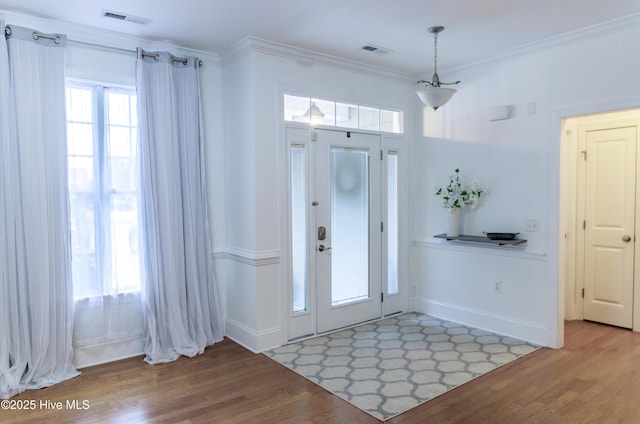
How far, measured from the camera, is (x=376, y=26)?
368 centimetres

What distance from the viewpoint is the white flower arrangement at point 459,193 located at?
469 centimetres

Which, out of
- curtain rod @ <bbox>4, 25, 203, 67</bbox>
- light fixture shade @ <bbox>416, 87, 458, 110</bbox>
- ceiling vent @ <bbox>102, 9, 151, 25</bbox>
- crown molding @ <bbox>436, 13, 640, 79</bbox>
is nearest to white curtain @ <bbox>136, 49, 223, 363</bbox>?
curtain rod @ <bbox>4, 25, 203, 67</bbox>

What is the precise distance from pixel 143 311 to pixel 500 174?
147 inches

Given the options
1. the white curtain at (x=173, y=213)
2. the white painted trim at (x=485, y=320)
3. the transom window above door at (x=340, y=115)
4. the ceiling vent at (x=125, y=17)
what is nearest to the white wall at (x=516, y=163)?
the white painted trim at (x=485, y=320)

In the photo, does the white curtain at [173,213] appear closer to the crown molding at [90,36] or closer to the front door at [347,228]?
the crown molding at [90,36]

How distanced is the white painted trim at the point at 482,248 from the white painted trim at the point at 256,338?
2.07 meters

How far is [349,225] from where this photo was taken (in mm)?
4758

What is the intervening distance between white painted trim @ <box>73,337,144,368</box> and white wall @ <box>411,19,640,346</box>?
319cm

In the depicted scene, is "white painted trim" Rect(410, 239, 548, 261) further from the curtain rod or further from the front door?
the curtain rod

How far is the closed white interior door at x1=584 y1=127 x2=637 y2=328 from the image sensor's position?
466 centimetres

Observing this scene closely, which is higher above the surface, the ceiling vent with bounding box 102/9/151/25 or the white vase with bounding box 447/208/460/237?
the ceiling vent with bounding box 102/9/151/25

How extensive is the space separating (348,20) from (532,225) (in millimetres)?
2579

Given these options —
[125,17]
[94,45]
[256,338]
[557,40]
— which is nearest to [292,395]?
[256,338]

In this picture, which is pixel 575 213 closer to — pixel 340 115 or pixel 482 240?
pixel 482 240
